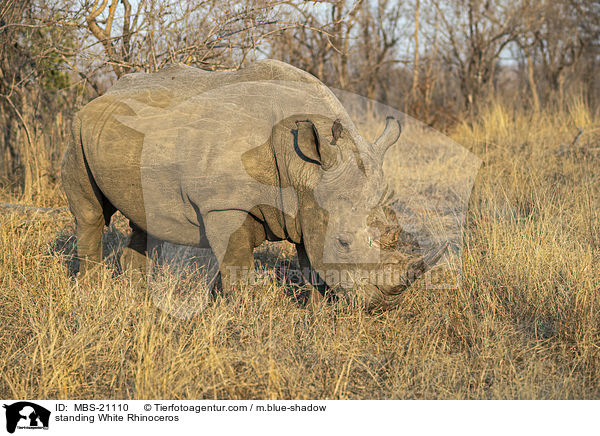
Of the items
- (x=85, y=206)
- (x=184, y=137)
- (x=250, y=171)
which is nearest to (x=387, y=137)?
(x=250, y=171)

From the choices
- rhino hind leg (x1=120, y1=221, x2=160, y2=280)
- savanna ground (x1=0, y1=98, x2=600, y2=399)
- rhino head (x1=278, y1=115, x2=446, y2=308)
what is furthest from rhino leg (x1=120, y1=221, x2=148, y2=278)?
rhino head (x1=278, y1=115, x2=446, y2=308)

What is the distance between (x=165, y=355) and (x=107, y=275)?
1.43 m

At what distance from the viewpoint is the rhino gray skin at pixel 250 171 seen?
3076mm

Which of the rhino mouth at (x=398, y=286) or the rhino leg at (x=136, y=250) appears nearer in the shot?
the rhino mouth at (x=398, y=286)

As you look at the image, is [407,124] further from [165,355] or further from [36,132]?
[165,355]

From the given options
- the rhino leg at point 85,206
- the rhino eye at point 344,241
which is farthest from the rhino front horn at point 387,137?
the rhino leg at point 85,206

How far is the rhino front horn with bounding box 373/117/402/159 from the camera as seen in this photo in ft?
11.1

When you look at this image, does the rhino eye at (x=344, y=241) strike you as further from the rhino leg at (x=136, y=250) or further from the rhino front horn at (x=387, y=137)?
the rhino leg at (x=136, y=250)

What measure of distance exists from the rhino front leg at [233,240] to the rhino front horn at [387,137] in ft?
2.81

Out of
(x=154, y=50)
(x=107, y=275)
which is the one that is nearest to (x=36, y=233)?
(x=107, y=275)

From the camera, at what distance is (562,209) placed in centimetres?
541
